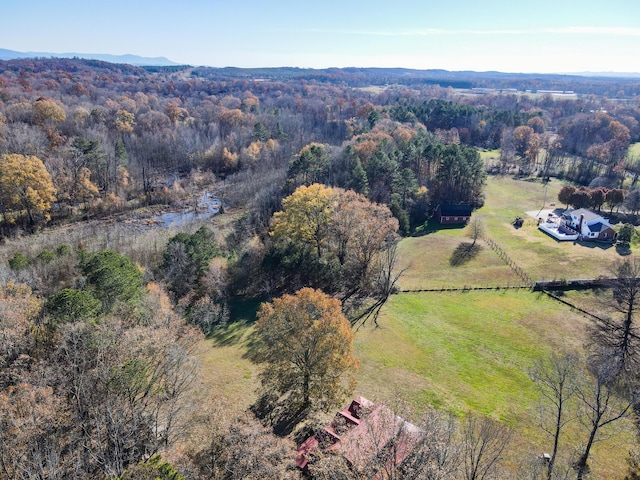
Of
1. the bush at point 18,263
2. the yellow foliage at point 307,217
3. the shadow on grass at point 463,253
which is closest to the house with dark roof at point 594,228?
the shadow on grass at point 463,253

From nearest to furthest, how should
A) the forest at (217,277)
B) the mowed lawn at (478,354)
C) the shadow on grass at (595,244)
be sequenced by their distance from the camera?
the forest at (217,277) → the mowed lawn at (478,354) → the shadow on grass at (595,244)

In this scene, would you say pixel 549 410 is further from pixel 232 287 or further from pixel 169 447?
pixel 232 287

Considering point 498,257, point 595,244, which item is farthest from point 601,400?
point 595,244

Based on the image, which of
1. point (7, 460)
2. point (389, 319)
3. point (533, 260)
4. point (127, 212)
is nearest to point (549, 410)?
point (389, 319)

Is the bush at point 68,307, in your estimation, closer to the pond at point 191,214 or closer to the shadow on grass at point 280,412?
the shadow on grass at point 280,412

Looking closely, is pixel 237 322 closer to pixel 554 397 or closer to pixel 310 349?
pixel 310 349

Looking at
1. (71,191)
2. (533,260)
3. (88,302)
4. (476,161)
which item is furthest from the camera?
(476,161)
